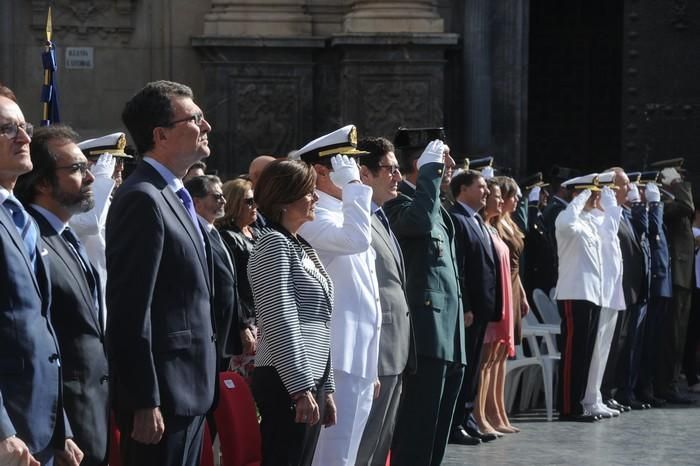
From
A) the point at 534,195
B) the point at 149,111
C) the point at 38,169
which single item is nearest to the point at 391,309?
the point at 149,111

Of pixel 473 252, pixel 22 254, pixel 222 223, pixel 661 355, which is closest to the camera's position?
pixel 22 254

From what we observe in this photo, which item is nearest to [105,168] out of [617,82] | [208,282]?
[208,282]

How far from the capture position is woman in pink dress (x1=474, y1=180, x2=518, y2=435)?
36.5ft

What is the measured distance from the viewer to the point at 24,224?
16.1ft

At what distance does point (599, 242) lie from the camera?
41.2 ft

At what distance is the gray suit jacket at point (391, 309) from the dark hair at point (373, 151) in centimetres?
33

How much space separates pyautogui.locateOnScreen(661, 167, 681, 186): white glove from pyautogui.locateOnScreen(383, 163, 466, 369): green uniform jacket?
246 inches

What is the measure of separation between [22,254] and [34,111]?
36.2 ft

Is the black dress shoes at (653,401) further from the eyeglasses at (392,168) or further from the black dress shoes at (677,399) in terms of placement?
the eyeglasses at (392,168)

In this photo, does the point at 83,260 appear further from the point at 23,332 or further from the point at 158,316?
the point at 23,332

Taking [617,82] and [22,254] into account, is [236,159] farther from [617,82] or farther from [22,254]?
[22,254]

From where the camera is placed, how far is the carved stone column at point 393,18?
15305 mm

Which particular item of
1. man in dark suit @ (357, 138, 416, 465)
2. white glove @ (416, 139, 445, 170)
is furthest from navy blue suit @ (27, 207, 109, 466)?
white glove @ (416, 139, 445, 170)

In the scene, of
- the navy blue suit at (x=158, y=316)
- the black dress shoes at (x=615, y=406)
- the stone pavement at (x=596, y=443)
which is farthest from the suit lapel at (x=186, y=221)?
the black dress shoes at (x=615, y=406)
